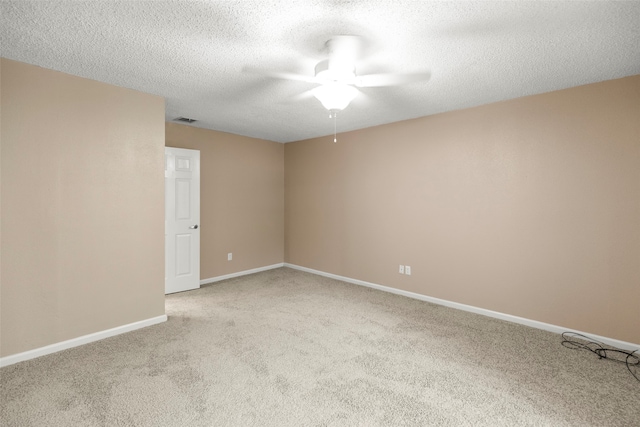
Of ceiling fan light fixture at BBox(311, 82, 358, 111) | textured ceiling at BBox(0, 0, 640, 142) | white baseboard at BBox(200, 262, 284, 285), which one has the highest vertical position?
textured ceiling at BBox(0, 0, 640, 142)

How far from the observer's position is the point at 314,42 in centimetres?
218

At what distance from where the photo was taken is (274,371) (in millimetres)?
2434

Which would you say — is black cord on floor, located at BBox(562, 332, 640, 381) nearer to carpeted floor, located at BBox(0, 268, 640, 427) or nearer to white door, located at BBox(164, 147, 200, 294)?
carpeted floor, located at BBox(0, 268, 640, 427)

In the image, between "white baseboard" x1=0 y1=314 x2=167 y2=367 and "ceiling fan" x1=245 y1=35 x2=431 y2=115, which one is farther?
"white baseboard" x1=0 y1=314 x2=167 y2=367

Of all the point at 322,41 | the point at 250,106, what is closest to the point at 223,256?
the point at 250,106

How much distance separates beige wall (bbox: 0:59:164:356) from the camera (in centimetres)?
251

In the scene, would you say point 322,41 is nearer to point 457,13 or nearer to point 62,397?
point 457,13

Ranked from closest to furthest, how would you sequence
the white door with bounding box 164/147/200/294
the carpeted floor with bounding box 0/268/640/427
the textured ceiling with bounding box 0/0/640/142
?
the textured ceiling with bounding box 0/0/640/142 → the carpeted floor with bounding box 0/268/640/427 → the white door with bounding box 164/147/200/294

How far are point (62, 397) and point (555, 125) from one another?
467 cm

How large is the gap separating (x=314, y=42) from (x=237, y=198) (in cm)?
359

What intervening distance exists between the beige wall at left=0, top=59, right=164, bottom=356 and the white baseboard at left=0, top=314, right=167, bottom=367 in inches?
1.8

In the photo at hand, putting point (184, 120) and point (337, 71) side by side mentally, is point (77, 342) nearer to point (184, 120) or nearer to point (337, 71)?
point (184, 120)

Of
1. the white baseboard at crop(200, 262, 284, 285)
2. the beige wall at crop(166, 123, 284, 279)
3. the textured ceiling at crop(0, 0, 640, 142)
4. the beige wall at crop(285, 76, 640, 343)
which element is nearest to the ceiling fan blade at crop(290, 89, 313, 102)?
the textured ceiling at crop(0, 0, 640, 142)

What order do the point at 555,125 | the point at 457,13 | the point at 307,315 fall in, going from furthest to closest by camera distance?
the point at 307,315, the point at 555,125, the point at 457,13
